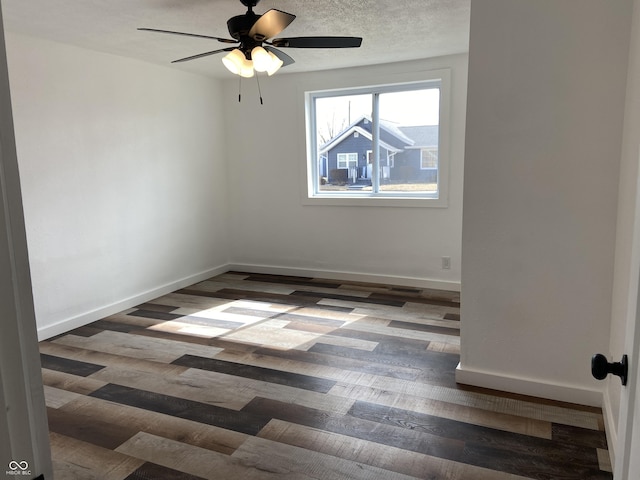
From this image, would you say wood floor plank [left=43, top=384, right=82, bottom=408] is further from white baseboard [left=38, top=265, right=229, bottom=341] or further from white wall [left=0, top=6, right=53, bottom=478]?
white wall [left=0, top=6, right=53, bottom=478]

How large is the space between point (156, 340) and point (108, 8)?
237 cm

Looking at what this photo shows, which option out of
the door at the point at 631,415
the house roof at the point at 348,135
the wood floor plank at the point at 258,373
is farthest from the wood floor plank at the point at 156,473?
the house roof at the point at 348,135

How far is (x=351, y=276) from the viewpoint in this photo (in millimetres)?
5262

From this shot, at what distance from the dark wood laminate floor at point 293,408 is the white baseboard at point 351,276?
85 centimetres

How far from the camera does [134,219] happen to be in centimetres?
450

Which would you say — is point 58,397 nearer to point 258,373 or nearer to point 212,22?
point 258,373

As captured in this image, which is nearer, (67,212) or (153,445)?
(153,445)

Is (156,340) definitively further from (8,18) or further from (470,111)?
(470,111)

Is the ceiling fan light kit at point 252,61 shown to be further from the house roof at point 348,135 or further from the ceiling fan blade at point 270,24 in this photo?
the house roof at point 348,135

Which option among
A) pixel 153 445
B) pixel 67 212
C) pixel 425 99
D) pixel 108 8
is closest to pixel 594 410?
pixel 153 445

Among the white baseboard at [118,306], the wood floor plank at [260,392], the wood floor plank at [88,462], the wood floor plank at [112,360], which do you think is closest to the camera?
the wood floor plank at [88,462]

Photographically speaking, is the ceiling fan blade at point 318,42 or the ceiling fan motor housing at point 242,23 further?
the ceiling fan blade at point 318,42

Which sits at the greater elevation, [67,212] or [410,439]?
[67,212]

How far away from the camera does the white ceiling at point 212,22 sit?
2904mm
